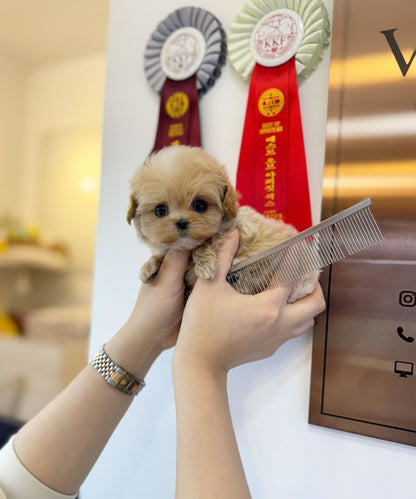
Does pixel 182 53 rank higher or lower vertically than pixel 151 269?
higher

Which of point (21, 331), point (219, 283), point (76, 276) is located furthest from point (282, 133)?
point (21, 331)

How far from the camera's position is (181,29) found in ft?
2.84

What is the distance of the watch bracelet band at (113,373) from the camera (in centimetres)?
73

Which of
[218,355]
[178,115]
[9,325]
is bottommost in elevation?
[9,325]

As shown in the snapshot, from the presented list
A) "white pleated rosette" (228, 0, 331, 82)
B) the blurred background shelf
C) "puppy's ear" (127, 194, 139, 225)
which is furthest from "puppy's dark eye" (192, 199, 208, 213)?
the blurred background shelf

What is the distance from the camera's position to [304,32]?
725mm

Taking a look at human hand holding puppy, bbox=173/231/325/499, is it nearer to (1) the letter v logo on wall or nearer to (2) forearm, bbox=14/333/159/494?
(2) forearm, bbox=14/333/159/494

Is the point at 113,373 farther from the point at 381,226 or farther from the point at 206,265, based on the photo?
the point at 381,226

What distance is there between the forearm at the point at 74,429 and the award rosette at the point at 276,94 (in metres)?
0.40

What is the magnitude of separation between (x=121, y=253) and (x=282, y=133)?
49 centimetres

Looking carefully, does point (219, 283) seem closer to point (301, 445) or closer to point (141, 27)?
point (301, 445)

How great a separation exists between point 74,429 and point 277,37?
84 centimetres

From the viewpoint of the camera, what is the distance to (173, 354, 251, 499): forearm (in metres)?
0.47

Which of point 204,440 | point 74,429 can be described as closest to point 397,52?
point 204,440
